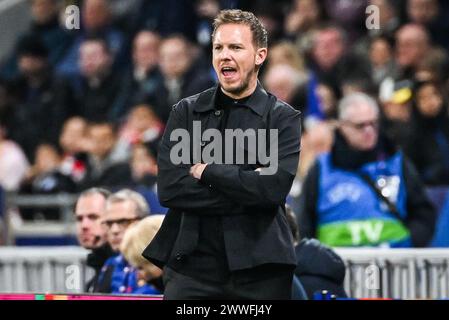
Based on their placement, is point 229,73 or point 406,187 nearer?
point 229,73

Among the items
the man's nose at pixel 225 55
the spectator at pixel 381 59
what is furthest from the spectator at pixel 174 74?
the man's nose at pixel 225 55

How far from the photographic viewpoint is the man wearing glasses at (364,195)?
7.62 metres

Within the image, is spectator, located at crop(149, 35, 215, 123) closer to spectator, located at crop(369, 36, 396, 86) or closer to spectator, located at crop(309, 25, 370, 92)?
spectator, located at crop(309, 25, 370, 92)

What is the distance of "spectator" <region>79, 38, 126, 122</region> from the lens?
11.2 meters

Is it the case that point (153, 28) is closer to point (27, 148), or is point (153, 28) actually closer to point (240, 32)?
point (27, 148)

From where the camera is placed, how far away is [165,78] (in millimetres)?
10633

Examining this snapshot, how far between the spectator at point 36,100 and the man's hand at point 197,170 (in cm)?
692

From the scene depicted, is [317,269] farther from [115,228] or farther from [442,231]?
[442,231]

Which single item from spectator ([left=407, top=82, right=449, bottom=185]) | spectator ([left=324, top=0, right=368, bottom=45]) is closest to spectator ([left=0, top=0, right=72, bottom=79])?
spectator ([left=324, top=0, right=368, bottom=45])

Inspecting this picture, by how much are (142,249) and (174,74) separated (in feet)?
16.0

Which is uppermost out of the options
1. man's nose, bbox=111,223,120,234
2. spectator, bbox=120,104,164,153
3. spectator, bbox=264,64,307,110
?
spectator, bbox=264,64,307,110

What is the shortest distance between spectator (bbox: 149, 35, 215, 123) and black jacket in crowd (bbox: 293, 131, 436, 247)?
2549 mm

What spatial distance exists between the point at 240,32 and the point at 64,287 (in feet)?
11.3

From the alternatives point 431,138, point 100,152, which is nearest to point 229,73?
point 431,138
